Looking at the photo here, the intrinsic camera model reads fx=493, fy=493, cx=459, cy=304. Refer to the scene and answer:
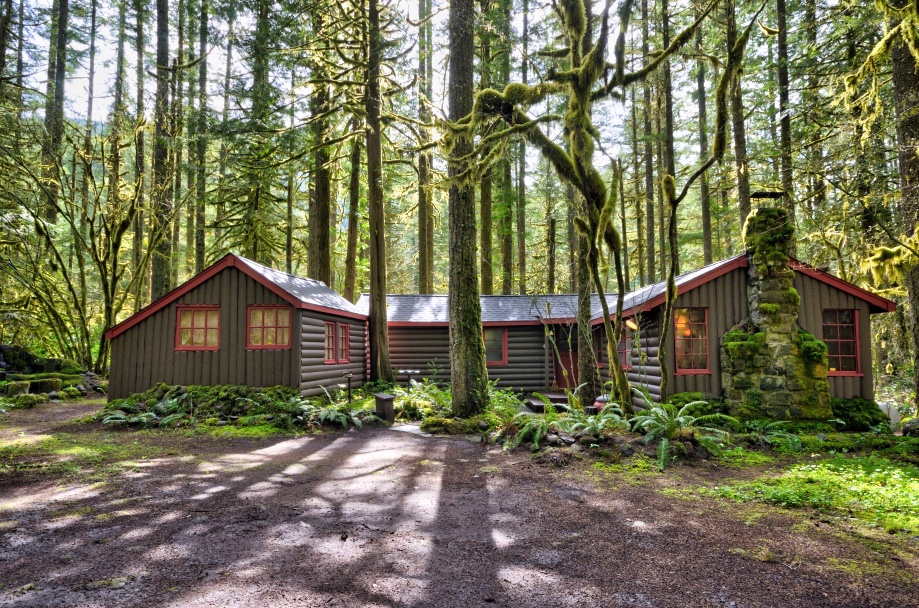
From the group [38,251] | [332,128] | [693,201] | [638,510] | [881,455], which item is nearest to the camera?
[638,510]

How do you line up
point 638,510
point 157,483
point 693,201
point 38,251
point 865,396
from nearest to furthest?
point 638,510
point 157,483
point 865,396
point 38,251
point 693,201

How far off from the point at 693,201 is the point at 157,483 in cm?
2448

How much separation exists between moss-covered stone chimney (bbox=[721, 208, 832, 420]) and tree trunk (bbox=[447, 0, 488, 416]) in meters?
5.24

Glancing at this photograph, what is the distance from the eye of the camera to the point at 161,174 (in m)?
16.3

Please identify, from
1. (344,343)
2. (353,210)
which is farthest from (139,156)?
(344,343)

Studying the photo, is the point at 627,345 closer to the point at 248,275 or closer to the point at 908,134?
the point at 908,134

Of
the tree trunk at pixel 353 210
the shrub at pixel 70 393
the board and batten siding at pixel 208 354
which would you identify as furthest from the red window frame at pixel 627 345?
the shrub at pixel 70 393

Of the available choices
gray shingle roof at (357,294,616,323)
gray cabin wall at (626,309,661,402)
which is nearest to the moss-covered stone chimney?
gray cabin wall at (626,309,661,402)

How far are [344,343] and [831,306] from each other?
12685 mm

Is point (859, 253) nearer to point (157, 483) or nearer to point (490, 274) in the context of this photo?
point (490, 274)

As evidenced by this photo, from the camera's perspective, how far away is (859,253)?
1127cm

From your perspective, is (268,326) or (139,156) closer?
(268,326)

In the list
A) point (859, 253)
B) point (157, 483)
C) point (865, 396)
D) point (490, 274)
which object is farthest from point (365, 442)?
point (490, 274)

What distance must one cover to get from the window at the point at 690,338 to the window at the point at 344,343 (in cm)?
928
